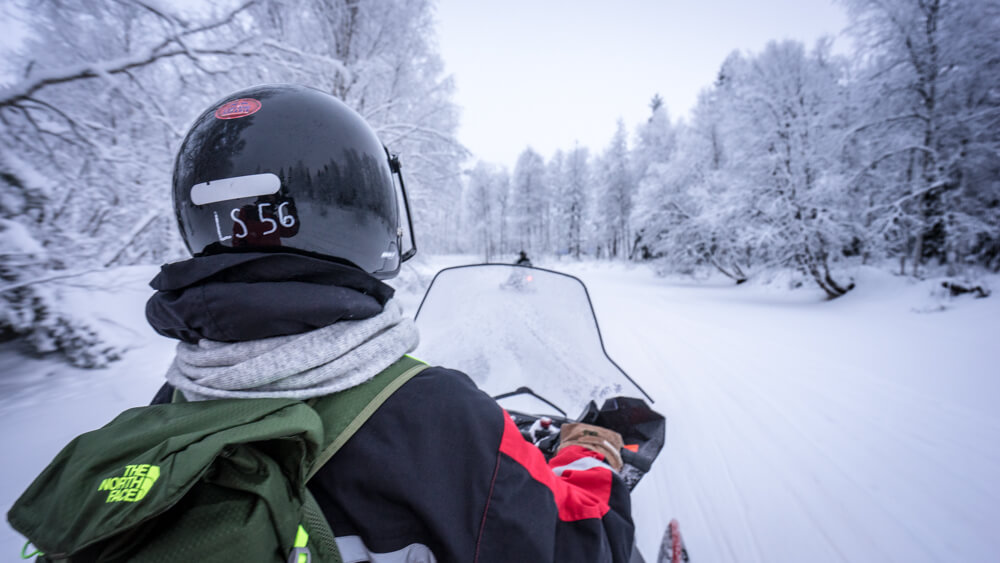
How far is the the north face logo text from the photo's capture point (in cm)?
52

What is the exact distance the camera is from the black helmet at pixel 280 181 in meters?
1.10

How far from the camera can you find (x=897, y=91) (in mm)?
8523

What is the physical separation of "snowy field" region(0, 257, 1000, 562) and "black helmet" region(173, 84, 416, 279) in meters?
2.24

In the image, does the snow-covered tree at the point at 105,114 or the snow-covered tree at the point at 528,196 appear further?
the snow-covered tree at the point at 528,196

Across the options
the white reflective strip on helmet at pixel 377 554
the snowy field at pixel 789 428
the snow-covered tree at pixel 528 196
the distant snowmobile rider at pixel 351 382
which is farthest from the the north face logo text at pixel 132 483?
the snow-covered tree at pixel 528 196

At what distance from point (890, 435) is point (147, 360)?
7.80m

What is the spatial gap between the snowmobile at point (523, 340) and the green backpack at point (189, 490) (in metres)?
1.57

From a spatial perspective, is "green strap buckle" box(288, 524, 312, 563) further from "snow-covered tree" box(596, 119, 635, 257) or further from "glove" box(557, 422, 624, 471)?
"snow-covered tree" box(596, 119, 635, 257)

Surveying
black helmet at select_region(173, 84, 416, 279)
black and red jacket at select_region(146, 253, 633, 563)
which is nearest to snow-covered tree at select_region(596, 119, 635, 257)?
black helmet at select_region(173, 84, 416, 279)

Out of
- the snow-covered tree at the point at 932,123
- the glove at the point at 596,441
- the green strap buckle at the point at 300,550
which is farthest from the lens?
the snow-covered tree at the point at 932,123

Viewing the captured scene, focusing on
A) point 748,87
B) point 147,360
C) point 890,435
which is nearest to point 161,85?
point 147,360

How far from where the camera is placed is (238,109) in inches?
47.1

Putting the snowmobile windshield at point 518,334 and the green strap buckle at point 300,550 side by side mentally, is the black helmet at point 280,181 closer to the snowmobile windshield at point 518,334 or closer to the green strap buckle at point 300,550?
the green strap buckle at point 300,550

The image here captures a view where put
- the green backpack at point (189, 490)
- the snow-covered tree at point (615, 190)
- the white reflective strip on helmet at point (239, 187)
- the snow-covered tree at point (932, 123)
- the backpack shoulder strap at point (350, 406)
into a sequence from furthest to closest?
the snow-covered tree at point (615, 190) → the snow-covered tree at point (932, 123) → the white reflective strip on helmet at point (239, 187) → the backpack shoulder strap at point (350, 406) → the green backpack at point (189, 490)
